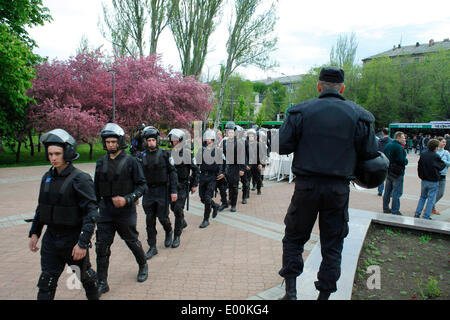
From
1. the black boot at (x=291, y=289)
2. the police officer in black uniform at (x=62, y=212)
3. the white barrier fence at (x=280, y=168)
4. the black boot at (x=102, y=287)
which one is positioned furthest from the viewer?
the white barrier fence at (x=280, y=168)

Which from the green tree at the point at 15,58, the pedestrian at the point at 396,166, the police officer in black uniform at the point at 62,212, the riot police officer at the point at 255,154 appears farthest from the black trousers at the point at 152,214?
the green tree at the point at 15,58

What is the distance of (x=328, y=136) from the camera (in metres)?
2.50

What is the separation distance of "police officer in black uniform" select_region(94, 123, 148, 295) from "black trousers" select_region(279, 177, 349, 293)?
192 cm

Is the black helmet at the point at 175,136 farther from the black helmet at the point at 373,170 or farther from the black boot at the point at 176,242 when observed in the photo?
the black helmet at the point at 373,170

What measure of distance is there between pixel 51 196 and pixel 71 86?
19297mm

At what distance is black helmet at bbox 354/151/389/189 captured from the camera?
2.66 metres

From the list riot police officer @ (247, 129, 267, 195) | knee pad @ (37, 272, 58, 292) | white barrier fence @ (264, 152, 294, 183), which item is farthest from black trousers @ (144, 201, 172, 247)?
white barrier fence @ (264, 152, 294, 183)

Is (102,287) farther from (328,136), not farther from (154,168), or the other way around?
(328,136)

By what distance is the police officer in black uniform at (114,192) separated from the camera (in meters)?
3.55

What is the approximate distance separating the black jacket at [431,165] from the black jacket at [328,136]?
5.20 m

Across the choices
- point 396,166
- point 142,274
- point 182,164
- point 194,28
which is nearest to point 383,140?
point 396,166

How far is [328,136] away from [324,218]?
0.71 metres
